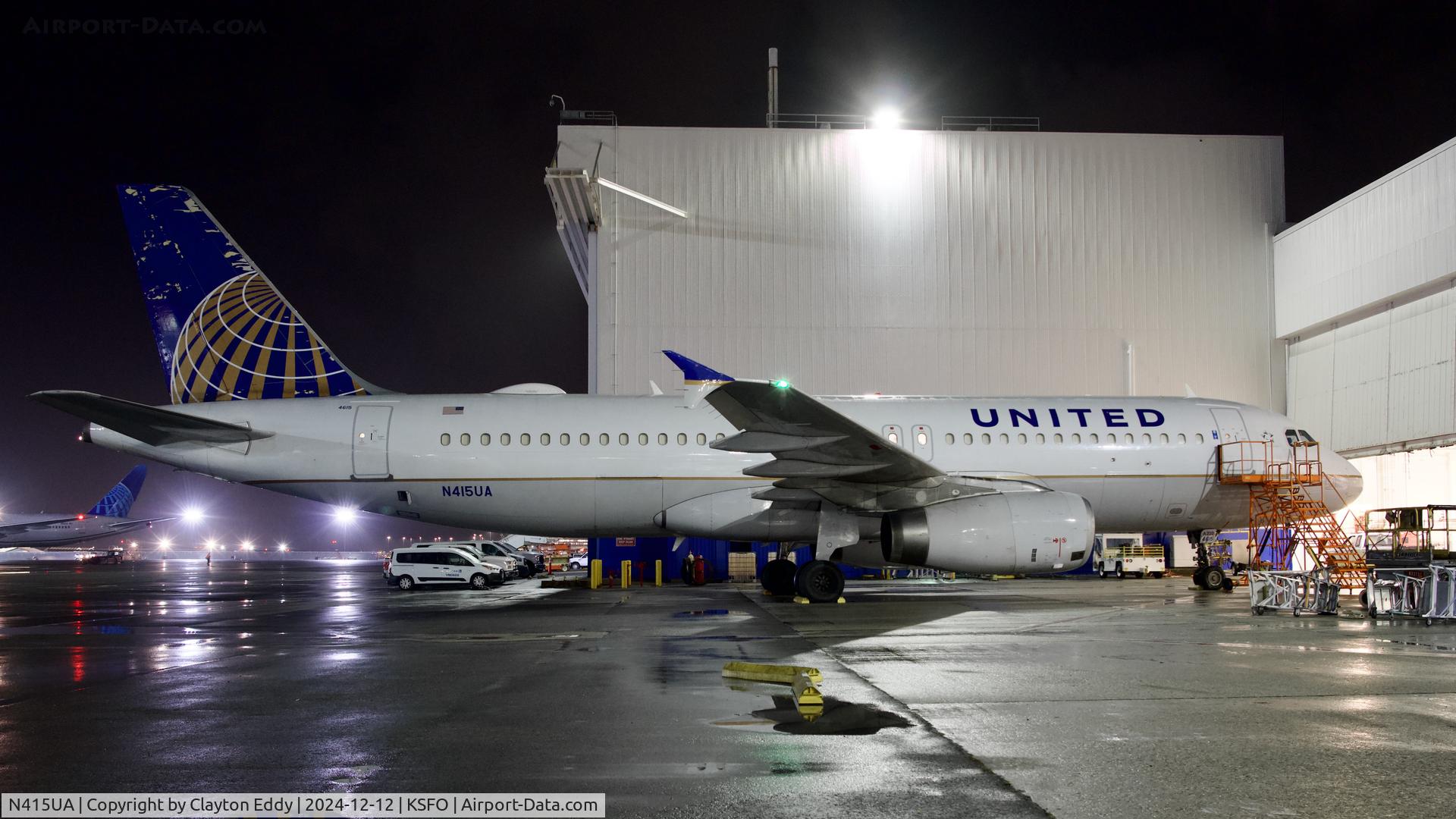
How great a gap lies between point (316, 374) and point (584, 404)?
479 centimetres

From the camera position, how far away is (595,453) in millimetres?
16688

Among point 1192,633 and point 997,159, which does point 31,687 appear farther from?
point 997,159

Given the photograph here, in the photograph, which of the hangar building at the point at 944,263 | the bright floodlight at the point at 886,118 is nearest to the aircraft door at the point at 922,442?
the hangar building at the point at 944,263

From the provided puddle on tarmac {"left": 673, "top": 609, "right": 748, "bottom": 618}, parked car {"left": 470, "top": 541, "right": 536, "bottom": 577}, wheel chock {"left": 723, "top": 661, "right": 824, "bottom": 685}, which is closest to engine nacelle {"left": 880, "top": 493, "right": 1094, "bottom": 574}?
puddle on tarmac {"left": 673, "top": 609, "right": 748, "bottom": 618}

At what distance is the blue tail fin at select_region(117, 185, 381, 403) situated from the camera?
1725 centimetres

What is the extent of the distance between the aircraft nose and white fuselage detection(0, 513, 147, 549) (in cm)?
6249

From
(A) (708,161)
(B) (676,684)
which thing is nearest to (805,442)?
(B) (676,684)

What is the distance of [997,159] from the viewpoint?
28.0 metres

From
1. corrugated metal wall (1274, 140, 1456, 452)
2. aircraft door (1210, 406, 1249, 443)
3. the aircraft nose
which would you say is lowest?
the aircraft nose

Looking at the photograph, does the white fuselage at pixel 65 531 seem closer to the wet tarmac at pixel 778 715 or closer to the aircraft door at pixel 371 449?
the aircraft door at pixel 371 449

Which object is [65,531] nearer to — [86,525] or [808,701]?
[86,525]

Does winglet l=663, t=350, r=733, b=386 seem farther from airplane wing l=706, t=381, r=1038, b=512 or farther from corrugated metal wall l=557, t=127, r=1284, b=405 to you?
corrugated metal wall l=557, t=127, r=1284, b=405

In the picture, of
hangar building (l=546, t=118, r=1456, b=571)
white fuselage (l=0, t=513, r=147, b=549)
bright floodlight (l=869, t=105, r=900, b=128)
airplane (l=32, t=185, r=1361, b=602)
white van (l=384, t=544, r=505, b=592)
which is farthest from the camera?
white fuselage (l=0, t=513, r=147, b=549)

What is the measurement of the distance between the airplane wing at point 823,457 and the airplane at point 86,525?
5686cm
